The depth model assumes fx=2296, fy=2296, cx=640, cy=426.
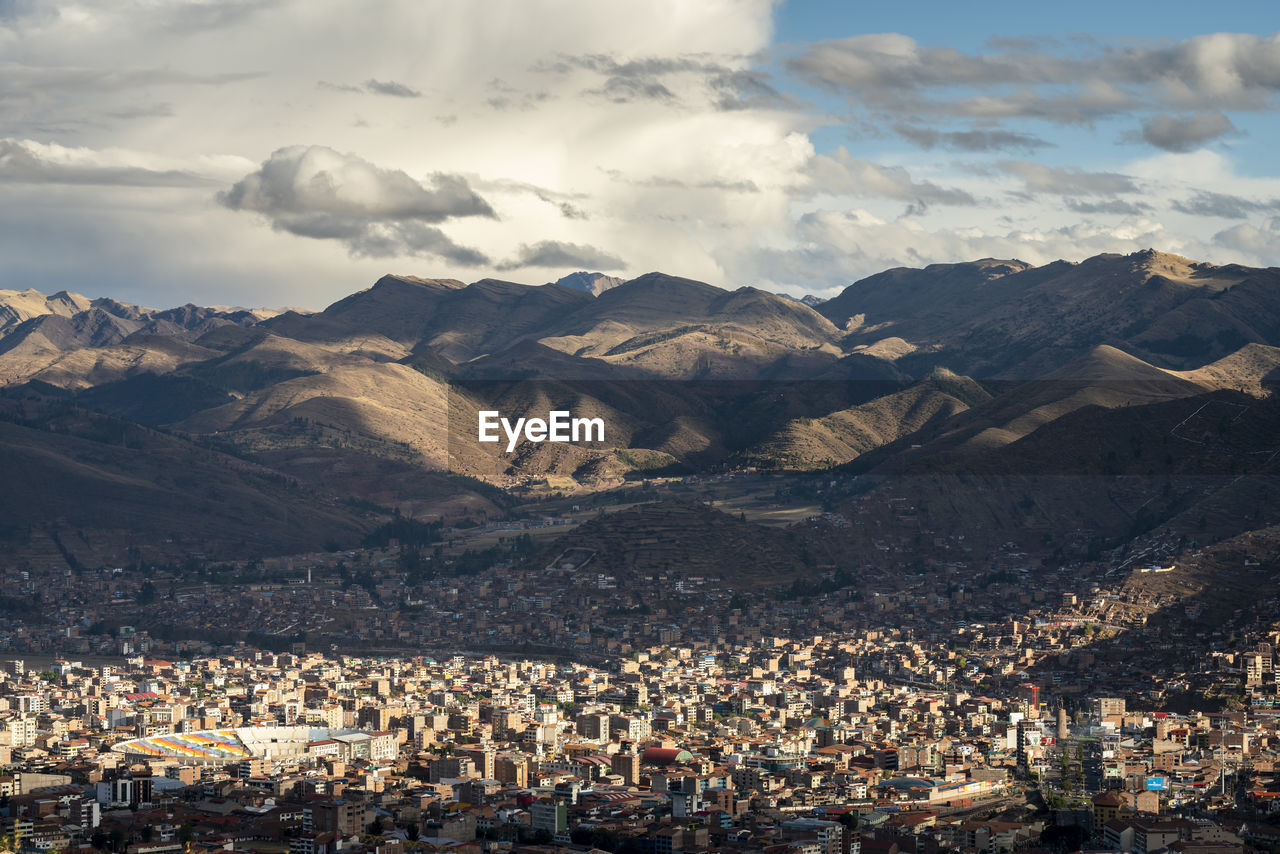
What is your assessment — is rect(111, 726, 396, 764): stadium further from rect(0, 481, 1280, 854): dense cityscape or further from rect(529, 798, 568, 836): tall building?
rect(529, 798, 568, 836): tall building

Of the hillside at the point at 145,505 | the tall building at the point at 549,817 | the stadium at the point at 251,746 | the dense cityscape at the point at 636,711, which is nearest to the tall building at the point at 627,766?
the dense cityscape at the point at 636,711

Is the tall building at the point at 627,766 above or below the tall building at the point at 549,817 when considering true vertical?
above

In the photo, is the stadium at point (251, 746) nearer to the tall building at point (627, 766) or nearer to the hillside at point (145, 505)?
the tall building at point (627, 766)

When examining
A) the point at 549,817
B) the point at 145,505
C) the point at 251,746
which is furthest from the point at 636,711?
the point at 145,505

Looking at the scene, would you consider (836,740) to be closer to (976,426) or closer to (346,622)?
(346,622)

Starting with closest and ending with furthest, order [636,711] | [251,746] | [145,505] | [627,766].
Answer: [627,766]
[251,746]
[636,711]
[145,505]

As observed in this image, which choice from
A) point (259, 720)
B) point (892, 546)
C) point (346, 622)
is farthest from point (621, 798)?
point (892, 546)

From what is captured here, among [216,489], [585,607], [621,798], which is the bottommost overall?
[621,798]

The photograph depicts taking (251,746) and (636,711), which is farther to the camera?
(636,711)

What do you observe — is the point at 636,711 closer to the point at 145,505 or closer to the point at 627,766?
the point at 627,766
